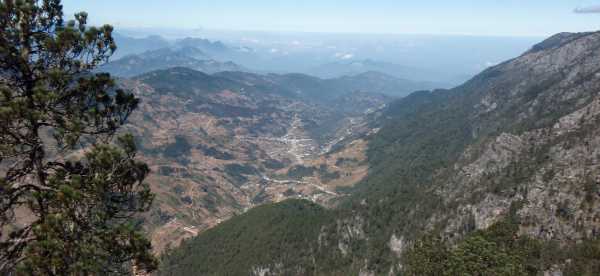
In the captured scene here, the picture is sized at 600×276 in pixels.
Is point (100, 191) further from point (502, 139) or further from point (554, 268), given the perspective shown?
point (502, 139)

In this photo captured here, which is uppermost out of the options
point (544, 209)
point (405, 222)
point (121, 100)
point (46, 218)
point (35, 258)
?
point (121, 100)

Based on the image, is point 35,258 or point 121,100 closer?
point 35,258

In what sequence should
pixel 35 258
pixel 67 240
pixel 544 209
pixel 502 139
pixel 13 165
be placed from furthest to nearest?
pixel 502 139 → pixel 544 209 → pixel 13 165 → pixel 67 240 → pixel 35 258

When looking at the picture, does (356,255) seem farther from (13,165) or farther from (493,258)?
(13,165)

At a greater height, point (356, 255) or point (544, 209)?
point (544, 209)

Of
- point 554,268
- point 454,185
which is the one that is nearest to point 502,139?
point 454,185

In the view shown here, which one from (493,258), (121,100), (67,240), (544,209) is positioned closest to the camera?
(67,240)

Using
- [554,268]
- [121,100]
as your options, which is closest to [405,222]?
[554,268]
